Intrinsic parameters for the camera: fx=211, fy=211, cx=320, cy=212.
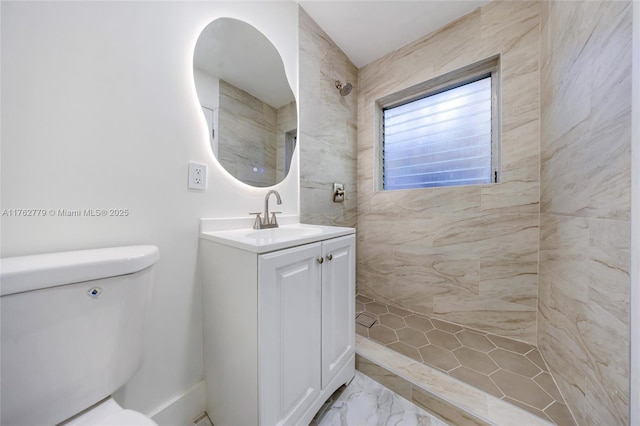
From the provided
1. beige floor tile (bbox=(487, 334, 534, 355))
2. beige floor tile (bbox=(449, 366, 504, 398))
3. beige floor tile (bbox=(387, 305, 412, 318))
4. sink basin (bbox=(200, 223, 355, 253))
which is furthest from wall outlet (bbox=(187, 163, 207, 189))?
beige floor tile (bbox=(487, 334, 534, 355))

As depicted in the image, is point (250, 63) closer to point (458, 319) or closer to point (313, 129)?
point (313, 129)

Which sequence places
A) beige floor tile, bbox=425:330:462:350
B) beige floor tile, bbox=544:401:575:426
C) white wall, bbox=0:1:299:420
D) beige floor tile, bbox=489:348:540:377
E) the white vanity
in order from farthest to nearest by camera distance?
1. beige floor tile, bbox=425:330:462:350
2. beige floor tile, bbox=489:348:540:377
3. beige floor tile, bbox=544:401:575:426
4. the white vanity
5. white wall, bbox=0:1:299:420

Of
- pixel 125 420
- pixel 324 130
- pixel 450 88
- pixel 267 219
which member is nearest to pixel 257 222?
pixel 267 219

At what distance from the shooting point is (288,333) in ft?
2.58

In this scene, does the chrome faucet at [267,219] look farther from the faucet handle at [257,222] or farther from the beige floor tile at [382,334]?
the beige floor tile at [382,334]

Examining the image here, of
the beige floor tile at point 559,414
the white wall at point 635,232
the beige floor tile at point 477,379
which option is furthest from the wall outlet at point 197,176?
the beige floor tile at point 559,414

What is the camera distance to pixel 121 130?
0.77 meters

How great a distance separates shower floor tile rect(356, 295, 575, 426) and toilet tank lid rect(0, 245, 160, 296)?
4.44ft

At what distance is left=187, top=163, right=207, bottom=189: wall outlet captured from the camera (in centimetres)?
94

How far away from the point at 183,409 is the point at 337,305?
0.80 metres

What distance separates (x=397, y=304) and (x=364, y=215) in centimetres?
83

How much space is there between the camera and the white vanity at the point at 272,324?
71 cm

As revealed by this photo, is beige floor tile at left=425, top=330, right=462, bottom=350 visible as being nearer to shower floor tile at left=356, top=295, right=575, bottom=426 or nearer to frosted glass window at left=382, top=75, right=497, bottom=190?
shower floor tile at left=356, top=295, right=575, bottom=426

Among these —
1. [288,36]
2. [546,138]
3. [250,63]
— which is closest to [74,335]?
[250,63]
